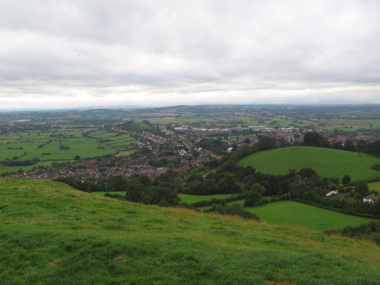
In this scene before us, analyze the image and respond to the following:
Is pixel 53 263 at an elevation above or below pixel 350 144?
above

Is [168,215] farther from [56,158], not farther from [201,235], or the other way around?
[56,158]

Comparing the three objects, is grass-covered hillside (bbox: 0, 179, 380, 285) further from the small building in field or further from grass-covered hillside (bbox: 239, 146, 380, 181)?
grass-covered hillside (bbox: 239, 146, 380, 181)

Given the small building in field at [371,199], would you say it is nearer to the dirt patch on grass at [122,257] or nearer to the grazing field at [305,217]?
the grazing field at [305,217]

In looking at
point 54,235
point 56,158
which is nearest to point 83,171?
point 56,158

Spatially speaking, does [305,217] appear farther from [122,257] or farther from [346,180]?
[122,257]

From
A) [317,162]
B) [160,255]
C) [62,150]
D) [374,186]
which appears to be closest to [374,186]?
[374,186]

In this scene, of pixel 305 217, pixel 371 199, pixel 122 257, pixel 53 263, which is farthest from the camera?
pixel 371 199

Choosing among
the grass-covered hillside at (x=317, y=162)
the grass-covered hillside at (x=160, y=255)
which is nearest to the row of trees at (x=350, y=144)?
the grass-covered hillside at (x=317, y=162)

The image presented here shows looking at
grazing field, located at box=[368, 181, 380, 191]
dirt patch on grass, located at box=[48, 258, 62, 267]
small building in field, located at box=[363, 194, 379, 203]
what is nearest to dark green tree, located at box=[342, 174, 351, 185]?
grazing field, located at box=[368, 181, 380, 191]
